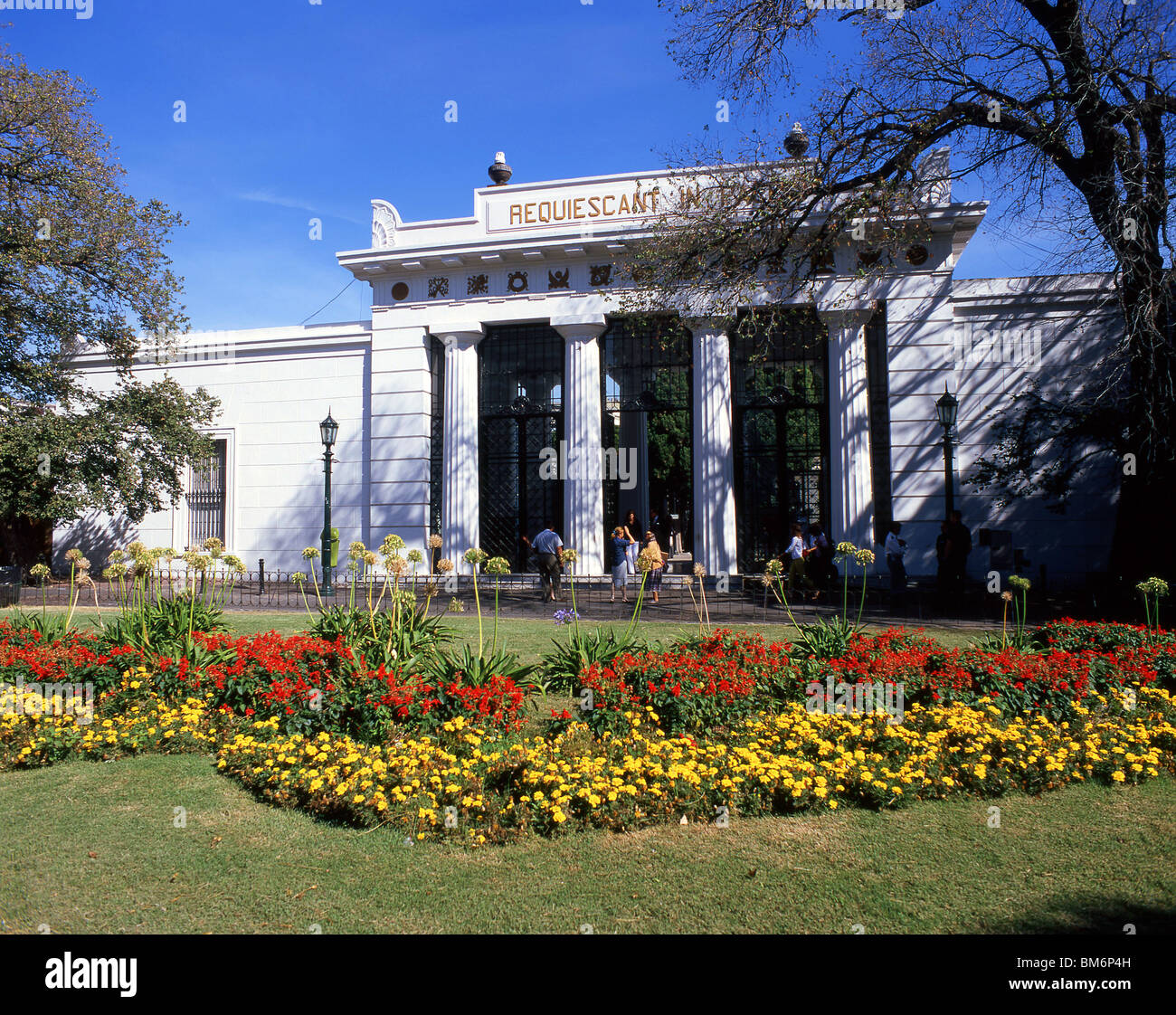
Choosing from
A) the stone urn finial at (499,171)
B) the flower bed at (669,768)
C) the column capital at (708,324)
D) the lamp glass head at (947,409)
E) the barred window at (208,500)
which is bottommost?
the flower bed at (669,768)

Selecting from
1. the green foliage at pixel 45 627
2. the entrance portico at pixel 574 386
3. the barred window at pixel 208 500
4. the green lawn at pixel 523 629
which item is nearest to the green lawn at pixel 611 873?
the green foliage at pixel 45 627

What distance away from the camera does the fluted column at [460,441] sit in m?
19.2

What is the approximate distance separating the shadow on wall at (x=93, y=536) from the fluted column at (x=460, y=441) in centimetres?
968

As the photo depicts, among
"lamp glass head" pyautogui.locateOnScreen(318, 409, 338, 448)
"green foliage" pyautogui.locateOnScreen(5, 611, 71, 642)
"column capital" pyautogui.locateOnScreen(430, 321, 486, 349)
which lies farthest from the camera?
"column capital" pyautogui.locateOnScreen(430, 321, 486, 349)

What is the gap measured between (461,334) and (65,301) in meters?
8.30

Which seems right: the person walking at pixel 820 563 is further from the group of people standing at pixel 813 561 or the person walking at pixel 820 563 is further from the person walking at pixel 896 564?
the person walking at pixel 896 564

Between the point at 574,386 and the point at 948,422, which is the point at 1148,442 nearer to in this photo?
the point at 948,422

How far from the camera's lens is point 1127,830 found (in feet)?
13.6

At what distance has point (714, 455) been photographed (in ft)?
58.7

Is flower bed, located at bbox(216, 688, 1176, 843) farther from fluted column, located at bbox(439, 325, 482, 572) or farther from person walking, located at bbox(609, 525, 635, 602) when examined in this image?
fluted column, located at bbox(439, 325, 482, 572)

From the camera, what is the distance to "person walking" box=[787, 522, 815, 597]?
1363cm

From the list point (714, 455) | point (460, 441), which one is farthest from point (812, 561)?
point (460, 441)

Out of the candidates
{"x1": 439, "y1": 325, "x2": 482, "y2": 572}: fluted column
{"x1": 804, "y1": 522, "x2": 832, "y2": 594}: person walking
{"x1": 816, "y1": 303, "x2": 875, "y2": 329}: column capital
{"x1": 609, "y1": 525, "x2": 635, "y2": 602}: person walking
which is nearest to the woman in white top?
{"x1": 804, "y1": 522, "x2": 832, "y2": 594}: person walking
